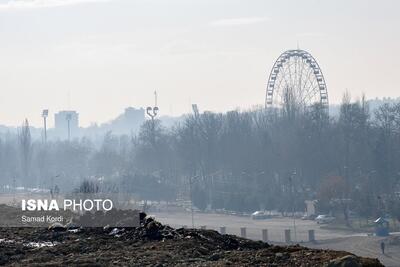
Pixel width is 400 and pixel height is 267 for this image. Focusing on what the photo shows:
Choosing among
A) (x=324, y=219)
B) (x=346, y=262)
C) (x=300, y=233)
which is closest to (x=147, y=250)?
(x=346, y=262)

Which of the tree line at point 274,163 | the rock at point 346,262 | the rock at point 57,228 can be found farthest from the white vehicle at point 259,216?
the rock at point 346,262

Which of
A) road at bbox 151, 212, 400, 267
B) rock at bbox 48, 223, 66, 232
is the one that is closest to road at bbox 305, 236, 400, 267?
road at bbox 151, 212, 400, 267

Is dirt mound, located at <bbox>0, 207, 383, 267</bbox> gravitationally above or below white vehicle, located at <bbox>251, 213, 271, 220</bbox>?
below

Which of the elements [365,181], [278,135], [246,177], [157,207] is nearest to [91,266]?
[365,181]

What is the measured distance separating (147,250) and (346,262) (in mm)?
3930

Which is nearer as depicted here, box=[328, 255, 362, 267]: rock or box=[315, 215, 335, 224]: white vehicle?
box=[328, 255, 362, 267]: rock

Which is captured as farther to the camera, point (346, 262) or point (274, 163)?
point (274, 163)

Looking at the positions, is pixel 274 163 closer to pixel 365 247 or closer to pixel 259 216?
pixel 259 216

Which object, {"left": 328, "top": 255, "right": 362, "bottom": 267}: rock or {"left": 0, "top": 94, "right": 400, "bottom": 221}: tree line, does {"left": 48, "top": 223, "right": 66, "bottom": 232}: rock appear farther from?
{"left": 0, "top": 94, "right": 400, "bottom": 221}: tree line

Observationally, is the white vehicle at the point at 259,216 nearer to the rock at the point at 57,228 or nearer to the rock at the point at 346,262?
the rock at the point at 57,228

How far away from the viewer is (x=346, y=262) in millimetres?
11555

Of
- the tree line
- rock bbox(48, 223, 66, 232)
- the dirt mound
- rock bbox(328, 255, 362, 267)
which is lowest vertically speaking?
rock bbox(328, 255, 362, 267)

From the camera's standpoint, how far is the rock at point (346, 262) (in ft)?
37.8

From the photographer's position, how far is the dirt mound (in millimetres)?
12992
